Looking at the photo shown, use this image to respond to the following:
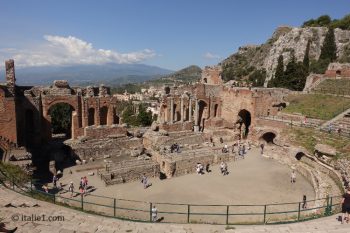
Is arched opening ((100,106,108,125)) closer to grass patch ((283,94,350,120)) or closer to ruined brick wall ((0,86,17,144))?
ruined brick wall ((0,86,17,144))

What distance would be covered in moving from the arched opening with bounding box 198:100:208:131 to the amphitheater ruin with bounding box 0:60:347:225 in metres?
0.14

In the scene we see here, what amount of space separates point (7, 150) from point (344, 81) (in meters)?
44.1

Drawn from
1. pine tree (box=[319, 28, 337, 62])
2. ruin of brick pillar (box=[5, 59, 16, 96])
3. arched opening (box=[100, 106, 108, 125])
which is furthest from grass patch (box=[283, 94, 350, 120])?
ruin of brick pillar (box=[5, 59, 16, 96])

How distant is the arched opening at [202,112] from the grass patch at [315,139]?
1276cm

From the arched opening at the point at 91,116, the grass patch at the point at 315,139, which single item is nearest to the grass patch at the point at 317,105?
the grass patch at the point at 315,139

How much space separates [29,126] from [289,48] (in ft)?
215

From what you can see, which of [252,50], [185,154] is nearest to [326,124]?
[185,154]

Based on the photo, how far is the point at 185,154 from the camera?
28000mm

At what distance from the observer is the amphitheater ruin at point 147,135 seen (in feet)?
79.5

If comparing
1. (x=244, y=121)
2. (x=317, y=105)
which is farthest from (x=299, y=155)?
(x=244, y=121)

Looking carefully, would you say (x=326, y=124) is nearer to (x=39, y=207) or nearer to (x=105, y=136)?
(x=105, y=136)

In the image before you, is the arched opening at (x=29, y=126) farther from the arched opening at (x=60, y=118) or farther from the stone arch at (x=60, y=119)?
the arched opening at (x=60, y=118)

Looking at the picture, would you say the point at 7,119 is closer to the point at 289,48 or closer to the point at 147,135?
the point at 147,135

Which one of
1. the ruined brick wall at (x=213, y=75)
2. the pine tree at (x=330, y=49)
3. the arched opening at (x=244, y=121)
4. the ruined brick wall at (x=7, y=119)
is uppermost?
the pine tree at (x=330, y=49)
